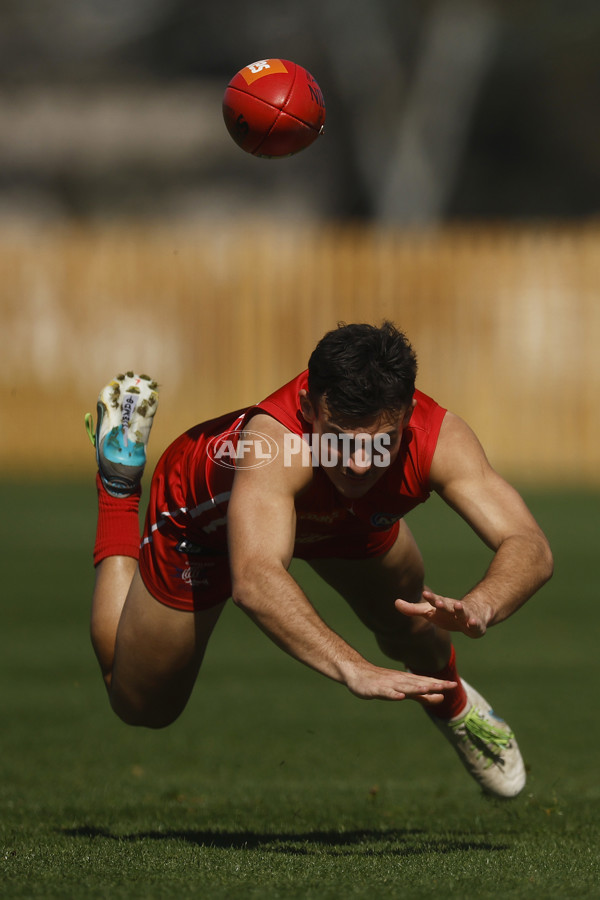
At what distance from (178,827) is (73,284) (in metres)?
16.7

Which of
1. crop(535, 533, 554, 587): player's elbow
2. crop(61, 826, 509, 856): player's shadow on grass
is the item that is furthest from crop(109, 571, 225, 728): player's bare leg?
crop(535, 533, 554, 587): player's elbow

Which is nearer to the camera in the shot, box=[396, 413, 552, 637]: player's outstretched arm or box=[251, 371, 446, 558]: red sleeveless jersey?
box=[396, 413, 552, 637]: player's outstretched arm

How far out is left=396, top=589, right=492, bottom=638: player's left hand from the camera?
488cm

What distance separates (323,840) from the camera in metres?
6.20

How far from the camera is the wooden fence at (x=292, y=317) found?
72.9 ft

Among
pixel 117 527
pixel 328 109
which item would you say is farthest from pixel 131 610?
pixel 328 109

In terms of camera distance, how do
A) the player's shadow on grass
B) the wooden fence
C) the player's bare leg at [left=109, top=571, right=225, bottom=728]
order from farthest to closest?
1. the wooden fence
2. the player's bare leg at [left=109, top=571, right=225, bottom=728]
3. the player's shadow on grass

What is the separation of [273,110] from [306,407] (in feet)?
6.45

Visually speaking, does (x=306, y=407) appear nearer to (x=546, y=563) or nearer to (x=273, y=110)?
(x=546, y=563)

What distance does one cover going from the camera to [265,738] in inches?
356

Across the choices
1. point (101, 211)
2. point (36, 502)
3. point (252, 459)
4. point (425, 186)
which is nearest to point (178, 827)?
point (252, 459)

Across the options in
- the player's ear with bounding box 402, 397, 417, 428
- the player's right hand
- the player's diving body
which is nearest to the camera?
the player's right hand

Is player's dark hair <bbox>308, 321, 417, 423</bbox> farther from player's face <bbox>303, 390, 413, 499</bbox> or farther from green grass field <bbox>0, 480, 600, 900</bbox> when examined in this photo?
green grass field <bbox>0, 480, 600, 900</bbox>

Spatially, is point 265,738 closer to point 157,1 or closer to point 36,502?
point 36,502
